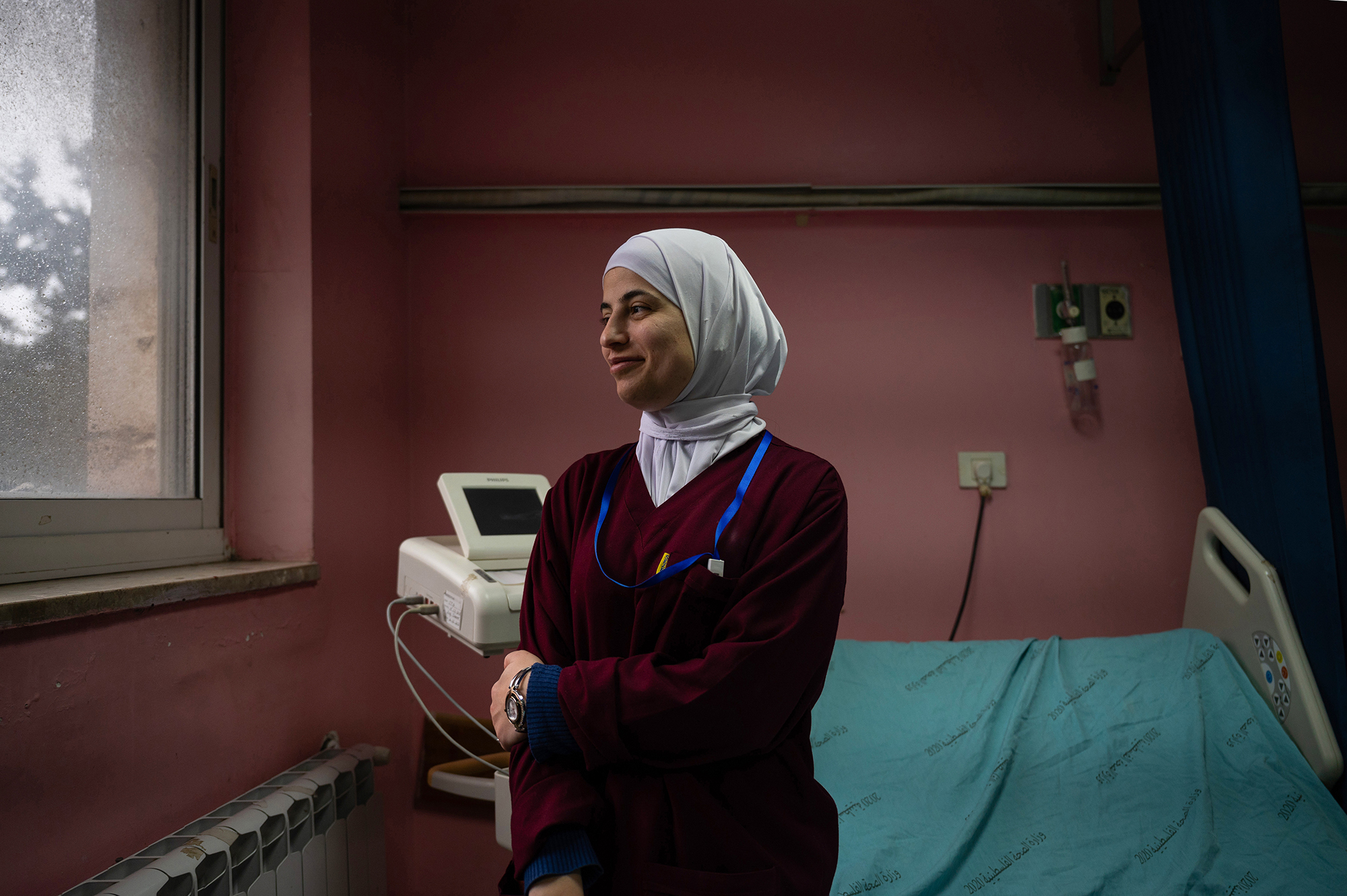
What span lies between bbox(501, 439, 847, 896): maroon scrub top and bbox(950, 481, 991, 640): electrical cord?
5.05 ft

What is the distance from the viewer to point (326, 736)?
181 cm

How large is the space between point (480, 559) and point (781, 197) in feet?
4.62

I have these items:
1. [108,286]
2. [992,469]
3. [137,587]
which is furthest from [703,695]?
[992,469]

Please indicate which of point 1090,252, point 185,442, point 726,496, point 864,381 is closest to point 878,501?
point 864,381

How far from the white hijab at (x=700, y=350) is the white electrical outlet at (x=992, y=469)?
59.6 inches

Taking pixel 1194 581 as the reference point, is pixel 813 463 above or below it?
Answer: above

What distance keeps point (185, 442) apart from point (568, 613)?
1233mm

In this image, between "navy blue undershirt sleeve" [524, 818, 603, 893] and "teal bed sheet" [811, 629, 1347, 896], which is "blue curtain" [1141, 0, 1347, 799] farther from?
"navy blue undershirt sleeve" [524, 818, 603, 893]

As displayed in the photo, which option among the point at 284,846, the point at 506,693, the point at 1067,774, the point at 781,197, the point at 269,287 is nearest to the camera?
the point at 506,693

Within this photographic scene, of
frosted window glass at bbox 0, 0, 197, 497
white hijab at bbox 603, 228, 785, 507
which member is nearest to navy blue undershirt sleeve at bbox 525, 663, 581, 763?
white hijab at bbox 603, 228, 785, 507

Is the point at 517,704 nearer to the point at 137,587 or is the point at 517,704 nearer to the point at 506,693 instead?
→ the point at 506,693

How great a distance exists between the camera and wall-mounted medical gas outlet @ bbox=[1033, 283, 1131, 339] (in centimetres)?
234

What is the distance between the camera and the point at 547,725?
831 mm

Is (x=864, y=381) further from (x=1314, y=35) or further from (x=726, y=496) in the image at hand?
(x=1314, y=35)
